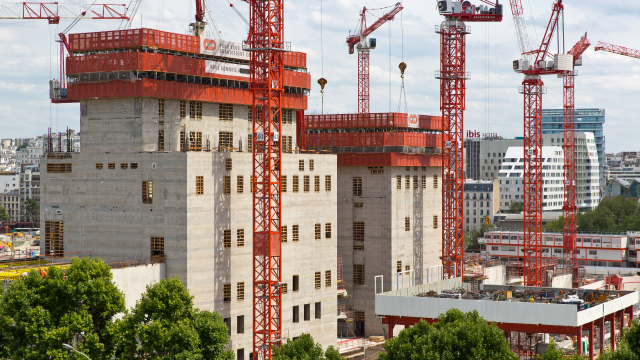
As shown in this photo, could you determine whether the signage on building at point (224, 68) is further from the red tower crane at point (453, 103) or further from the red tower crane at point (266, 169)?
the red tower crane at point (453, 103)

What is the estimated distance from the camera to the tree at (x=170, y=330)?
6488cm

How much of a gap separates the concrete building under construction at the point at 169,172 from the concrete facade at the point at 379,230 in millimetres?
25110

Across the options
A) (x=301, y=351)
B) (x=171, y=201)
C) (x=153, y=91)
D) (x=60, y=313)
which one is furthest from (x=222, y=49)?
(x=301, y=351)

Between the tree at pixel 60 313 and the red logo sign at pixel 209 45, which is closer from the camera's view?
the tree at pixel 60 313

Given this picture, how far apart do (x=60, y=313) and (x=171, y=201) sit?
21797 mm

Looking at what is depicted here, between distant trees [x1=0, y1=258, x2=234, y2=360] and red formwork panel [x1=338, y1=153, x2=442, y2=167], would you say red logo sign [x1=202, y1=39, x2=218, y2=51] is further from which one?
red formwork panel [x1=338, y1=153, x2=442, y2=167]

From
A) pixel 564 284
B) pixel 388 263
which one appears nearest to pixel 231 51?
pixel 388 263

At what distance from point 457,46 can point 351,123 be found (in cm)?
2130

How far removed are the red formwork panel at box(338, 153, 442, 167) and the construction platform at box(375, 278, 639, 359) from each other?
84.5ft

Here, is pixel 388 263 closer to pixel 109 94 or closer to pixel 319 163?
pixel 319 163

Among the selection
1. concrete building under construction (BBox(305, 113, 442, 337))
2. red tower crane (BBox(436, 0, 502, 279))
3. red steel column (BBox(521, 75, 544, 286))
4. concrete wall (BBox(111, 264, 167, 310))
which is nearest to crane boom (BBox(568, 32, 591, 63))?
red steel column (BBox(521, 75, 544, 286))

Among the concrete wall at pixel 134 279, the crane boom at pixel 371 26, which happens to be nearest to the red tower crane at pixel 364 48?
the crane boom at pixel 371 26

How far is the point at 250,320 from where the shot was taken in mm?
92438

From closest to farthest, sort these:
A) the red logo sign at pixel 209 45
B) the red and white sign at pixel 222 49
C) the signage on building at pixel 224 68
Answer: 1. the signage on building at pixel 224 68
2. the red logo sign at pixel 209 45
3. the red and white sign at pixel 222 49
